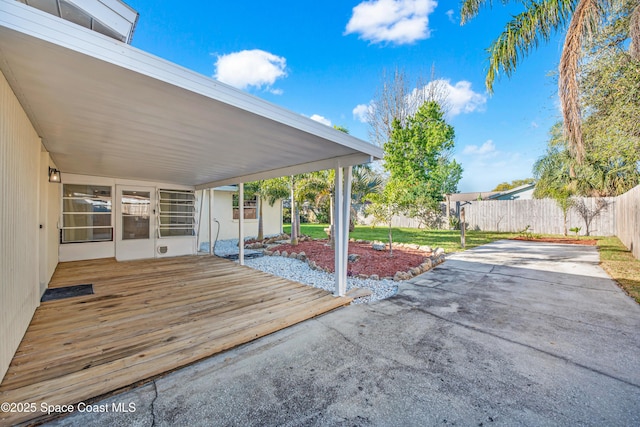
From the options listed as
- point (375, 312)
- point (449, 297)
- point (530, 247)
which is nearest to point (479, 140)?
point (530, 247)

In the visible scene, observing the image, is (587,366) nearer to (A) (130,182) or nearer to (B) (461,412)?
(B) (461,412)

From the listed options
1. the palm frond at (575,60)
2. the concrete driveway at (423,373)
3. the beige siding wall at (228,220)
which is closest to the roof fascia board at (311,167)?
the concrete driveway at (423,373)

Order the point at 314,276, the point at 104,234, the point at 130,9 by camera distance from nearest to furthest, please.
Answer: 1. the point at 130,9
2. the point at 314,276
3. the point at 104,234

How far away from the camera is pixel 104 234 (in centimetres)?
693

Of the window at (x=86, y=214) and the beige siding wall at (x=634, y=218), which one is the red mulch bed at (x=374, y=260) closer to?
the window at (x=86, y=214)

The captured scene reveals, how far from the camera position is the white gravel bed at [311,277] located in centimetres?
457

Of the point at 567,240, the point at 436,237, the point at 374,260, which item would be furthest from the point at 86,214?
the point at 567,240

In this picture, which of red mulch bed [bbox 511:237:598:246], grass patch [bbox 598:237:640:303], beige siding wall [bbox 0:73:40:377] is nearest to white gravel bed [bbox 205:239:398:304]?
beige siding wall [bbox 0:73:40:377]

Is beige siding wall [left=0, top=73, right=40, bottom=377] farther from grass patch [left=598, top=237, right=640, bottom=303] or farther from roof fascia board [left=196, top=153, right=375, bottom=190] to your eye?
grass patch [left=598, top=237, right=640, bottom=303]

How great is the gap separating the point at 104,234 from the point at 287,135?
6815 mm

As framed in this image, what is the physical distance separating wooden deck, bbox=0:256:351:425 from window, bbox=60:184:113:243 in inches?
58.2

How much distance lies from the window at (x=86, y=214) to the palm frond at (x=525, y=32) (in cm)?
1076

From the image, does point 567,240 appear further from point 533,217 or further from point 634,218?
point 634,218

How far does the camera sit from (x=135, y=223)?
7.30 metres
